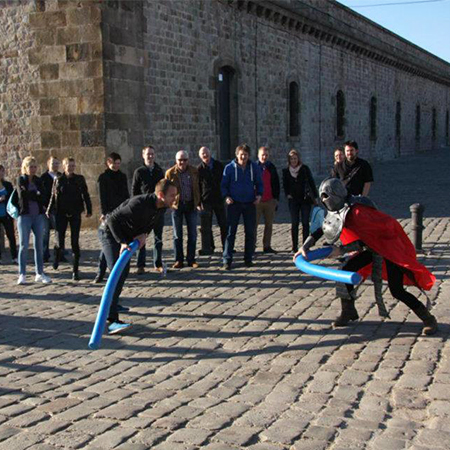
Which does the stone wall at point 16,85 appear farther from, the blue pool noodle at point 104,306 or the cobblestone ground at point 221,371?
the blue pool noodle at point 104,306

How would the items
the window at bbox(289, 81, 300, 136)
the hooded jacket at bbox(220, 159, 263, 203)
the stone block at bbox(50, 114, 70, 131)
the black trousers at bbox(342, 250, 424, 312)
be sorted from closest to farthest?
1. the black trousers at bbox(342, 250, 424, 312)
2. the hooded jacket at bbox(220, 159, 263, 203)
3. the stone block at bbox(50, 114, 70, 131)
4. the window at bbox(289, 81, 300, 136)

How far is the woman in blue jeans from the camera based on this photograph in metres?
8.63

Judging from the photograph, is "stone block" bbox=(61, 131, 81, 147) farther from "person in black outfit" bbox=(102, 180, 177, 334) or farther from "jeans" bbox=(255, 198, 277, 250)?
"person in black outfit" bbox=(102, 180, 177, 334)

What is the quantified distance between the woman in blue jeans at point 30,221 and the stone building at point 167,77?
507cm

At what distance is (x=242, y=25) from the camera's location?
64.2 feet

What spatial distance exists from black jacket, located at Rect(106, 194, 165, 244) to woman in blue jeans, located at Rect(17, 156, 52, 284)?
2.79m

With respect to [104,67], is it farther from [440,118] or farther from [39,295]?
[440,118]

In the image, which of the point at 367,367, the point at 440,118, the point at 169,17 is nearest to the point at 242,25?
the point at 169,17

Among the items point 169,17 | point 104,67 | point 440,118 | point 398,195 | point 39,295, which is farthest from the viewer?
point 440,118

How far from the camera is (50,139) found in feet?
46.9

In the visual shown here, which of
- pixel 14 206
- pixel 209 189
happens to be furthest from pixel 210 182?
pixel 14 206

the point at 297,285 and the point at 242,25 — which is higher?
the point at 242,25

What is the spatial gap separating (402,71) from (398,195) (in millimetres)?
23035

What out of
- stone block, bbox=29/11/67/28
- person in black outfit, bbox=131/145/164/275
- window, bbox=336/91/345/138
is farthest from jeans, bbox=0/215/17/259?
window, bbox=336/91/345/138
